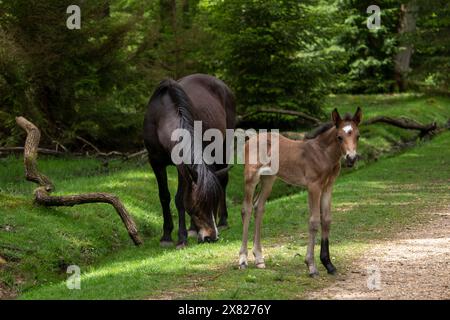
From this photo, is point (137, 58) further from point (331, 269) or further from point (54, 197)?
point (331, 269)

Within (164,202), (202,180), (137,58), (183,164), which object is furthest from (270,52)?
(202,180)

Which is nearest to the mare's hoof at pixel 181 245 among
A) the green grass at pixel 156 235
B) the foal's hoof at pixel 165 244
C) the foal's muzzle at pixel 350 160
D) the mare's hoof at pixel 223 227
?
the green grass at pixel 156 235

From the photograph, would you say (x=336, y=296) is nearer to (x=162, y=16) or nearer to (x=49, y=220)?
(x=49, y=220)

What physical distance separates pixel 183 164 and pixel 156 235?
3445 millimetres

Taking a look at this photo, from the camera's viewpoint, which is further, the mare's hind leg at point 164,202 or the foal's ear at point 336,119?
the mare's hind leg at point 164,202

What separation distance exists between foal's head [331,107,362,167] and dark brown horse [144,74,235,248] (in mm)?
2430

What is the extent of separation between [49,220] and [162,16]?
15.9 metres

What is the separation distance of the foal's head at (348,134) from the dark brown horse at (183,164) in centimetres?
243

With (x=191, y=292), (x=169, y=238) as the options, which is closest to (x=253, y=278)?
(x=191, y=292)

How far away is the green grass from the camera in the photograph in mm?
8750

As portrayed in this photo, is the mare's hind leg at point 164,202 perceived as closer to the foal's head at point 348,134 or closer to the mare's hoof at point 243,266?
the mare's hoof at point 243,266

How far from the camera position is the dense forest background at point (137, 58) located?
755 inches

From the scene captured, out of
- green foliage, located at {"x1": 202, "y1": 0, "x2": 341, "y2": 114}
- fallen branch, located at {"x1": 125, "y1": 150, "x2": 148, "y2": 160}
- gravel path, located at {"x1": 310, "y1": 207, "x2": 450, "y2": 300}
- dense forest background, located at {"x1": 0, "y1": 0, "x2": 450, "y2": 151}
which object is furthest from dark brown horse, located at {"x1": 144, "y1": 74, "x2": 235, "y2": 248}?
green foliage, located at {"x1": 202, "y1": 0, "x2": 341, "y2": 114}

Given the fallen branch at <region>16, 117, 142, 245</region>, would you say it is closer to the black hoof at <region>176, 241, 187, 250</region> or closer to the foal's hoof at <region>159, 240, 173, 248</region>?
the foal's hoof at <region>159, 240, 173, 248</region>
